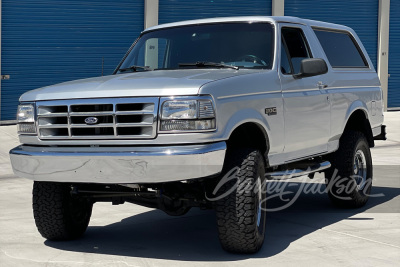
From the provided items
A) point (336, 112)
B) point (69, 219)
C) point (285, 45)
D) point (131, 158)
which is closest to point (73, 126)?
point (131, 158)

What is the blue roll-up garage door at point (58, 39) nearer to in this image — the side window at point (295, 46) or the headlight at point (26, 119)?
the side window at point (295, 46)

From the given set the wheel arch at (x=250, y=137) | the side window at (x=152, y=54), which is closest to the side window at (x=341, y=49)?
the side window at (x=152, y=54)

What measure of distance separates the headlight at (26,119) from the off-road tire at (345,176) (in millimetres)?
3463

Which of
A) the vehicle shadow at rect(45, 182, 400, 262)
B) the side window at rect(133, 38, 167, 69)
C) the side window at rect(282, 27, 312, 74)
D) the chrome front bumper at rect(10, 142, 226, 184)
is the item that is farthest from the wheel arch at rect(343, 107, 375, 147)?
the chrome front bumper at rect(10, 142, 226, 184)

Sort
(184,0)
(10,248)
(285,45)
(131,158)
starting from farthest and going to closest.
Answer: (184,0) < (285,45) < (10,248) < (131,158)

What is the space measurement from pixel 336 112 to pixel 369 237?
5.35 feet

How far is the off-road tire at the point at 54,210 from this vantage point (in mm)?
6613

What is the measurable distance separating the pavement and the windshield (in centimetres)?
154

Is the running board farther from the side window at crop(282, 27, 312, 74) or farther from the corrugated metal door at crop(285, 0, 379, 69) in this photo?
the corrugated metal door at crop(285, 0, 379, 69)

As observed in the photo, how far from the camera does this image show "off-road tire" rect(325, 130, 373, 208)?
327 inches

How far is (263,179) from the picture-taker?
637cm

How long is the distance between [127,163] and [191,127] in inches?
21.0

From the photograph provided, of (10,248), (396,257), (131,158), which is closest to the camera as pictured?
(131,158)

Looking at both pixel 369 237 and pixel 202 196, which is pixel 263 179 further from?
pixel 369 237
